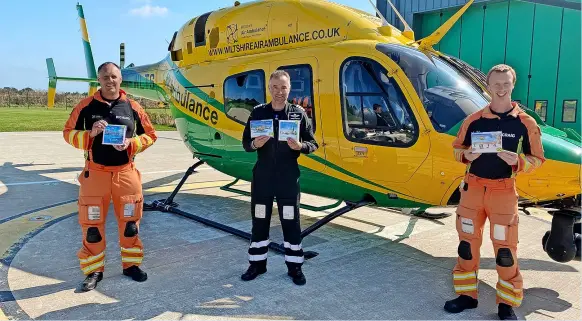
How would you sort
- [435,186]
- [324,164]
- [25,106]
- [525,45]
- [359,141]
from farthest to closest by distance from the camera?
[25,106] → [525,45] → [324,164] → [359,141] → [435,186]

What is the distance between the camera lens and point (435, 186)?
4254mm

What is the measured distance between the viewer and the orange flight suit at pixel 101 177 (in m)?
3.79

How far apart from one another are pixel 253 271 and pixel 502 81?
2552 millimetres

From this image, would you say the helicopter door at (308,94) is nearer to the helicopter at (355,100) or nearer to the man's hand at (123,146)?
the helicopter at (355,100)

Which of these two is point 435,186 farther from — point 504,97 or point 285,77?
point 285,77

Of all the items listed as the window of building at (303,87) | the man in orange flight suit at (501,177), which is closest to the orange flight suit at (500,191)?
the man in orange flight suit at (501,177)

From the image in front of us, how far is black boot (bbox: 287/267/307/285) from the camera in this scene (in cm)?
402

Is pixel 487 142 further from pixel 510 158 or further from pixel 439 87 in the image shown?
pixel 439 87

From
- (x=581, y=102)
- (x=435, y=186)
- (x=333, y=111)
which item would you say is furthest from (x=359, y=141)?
(x=581, y=102)

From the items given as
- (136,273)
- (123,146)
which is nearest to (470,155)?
(123,146)

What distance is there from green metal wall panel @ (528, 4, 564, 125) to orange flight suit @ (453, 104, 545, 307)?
10284 mm

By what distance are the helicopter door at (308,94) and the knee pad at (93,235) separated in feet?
7.55

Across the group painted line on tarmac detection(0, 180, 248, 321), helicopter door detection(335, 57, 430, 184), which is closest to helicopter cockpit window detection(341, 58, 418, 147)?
helicopter door detection(335, 57, 430, 184)

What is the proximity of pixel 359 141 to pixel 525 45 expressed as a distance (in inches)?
394
